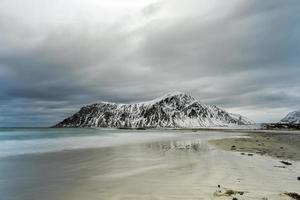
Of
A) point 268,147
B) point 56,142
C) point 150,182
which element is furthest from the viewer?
point 56,142

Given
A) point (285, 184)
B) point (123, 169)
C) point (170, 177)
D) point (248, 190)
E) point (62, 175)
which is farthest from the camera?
point (123, 169)

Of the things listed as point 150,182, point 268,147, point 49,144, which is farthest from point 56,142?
point 150,182

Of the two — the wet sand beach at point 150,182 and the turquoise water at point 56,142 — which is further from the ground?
the turquoise water at point 56,142

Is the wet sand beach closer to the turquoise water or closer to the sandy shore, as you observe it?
the sandy shore

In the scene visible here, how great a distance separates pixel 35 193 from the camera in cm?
877

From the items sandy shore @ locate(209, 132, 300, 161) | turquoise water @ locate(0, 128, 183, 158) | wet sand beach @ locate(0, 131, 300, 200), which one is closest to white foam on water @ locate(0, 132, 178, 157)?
turquoise water @ locate(0, 128, 183, 158)

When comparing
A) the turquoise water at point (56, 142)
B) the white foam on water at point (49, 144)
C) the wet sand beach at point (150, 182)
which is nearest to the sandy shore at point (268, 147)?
the wet sand beach at point (150, 182)

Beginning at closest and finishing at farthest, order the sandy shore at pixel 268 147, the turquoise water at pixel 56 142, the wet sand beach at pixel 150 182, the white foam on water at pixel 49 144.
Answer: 1. the wet sand beach at pixel 150 182
2. the sandy shore at pixel 268 147
3. the white foam on water at pixel 49 144
4. the turquoise water at pixel 56 142

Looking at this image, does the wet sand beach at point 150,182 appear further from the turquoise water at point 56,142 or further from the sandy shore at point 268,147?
the turquoise water at point 56,142

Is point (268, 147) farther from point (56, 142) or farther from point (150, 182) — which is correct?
point (56, 142)

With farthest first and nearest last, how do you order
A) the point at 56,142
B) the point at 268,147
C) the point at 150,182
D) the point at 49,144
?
the point at 56,142, the point at 49,144, the point at 268,147, the point at 150,182

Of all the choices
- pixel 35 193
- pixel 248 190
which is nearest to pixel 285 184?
pixel 248 190

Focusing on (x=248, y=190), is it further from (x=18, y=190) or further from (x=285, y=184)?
(x=18, y=190)

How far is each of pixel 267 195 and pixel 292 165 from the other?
6.60 meters
